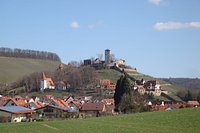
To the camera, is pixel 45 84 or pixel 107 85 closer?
pixel 107 85

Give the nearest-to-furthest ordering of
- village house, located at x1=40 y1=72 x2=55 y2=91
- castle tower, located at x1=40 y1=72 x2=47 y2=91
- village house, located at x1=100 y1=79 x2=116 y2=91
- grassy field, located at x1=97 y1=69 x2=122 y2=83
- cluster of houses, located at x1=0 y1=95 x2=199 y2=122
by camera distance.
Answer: cluster of houses, located at x1=0 y1=95 x2=199 y2=122
village house, located at x1=100 y1=79 x2=116 y2=91
castle tower, located at x1=40 y1=72 x2=47 y2=91
village house, located at x1=40 y1=72 x2=55 y2=91
grassy field, located at x1=97 y1=69 x2=122 y2=83

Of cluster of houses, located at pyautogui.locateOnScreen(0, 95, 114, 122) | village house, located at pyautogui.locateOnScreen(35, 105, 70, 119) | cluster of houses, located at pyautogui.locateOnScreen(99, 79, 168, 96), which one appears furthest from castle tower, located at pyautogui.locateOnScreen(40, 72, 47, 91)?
village house, located at pyautogui.locateOnScreen(35, 105, 70, 119)

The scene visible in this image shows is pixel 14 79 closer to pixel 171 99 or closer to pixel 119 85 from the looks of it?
pixel 171 99

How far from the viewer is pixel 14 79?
15112 centimetres

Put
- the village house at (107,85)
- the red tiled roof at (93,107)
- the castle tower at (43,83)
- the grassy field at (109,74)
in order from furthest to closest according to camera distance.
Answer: the grassy field at (109,74) → the castle tower at (43,83) → the village house at (107,85) → the red tiled roof at (93,107)

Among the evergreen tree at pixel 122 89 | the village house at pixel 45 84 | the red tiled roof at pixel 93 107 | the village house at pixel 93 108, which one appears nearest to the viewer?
the village house at pixel 93 108

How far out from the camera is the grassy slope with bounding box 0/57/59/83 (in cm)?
15390

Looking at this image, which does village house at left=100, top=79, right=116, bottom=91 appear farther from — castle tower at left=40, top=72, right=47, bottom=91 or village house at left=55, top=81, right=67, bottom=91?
castle tower at left=40, top=72, right=47, bottom=91


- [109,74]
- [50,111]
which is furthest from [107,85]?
[50,111]

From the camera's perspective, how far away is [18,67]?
171 metres

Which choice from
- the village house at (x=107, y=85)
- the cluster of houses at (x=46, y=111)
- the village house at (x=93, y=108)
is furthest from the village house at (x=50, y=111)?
the village house at (x=107, y=85)

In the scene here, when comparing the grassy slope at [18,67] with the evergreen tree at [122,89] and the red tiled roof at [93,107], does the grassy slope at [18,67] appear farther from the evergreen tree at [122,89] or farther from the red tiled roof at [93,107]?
the evergreen tree at [122,89]

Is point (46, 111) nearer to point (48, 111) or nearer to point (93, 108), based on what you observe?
point (48, 111)

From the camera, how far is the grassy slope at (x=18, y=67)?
153900 millimetres
